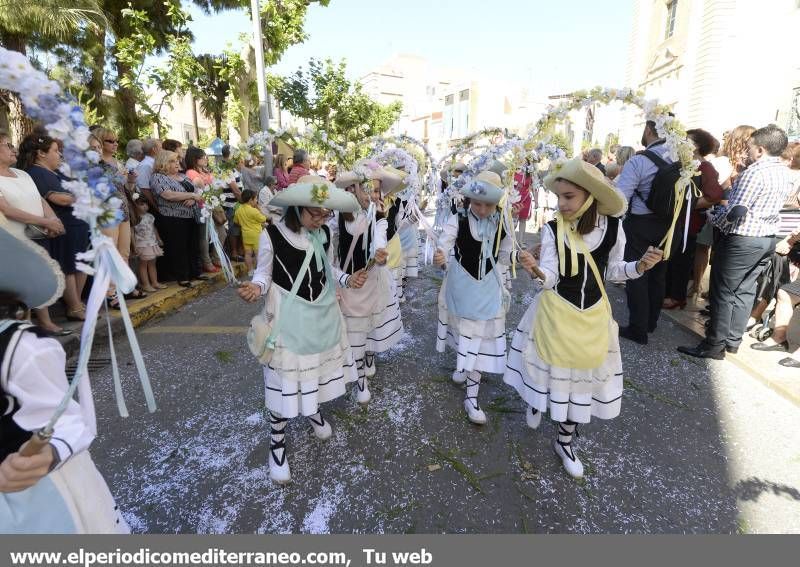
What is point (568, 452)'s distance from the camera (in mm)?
2957

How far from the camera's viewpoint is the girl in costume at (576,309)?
272 cm

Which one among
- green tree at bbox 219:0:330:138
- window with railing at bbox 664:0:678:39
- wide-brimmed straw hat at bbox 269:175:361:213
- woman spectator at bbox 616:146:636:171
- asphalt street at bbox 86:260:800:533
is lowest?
asphalt street at bbox 86:260:800:533

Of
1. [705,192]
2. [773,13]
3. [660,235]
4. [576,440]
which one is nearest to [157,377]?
[576,440]

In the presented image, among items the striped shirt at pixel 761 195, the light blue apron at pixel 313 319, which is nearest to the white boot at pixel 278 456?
the light blue apron at pixel 313 319

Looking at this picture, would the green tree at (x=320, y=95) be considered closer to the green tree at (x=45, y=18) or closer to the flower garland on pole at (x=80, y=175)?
the green tree at (x=45, y=18)

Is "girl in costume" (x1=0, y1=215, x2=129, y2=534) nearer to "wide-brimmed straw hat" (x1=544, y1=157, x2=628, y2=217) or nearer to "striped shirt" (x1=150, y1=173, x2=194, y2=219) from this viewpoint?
"wide-brimmed straw hat" (x1=544, y1=157, x2=628, y2=217)

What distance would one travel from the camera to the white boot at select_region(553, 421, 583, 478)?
2.88 meters

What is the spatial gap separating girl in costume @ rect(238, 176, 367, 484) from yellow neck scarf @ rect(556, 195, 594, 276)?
1325 mm

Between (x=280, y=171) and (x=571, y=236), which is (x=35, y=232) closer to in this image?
(x=571, y=236)

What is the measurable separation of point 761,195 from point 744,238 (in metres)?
0.43

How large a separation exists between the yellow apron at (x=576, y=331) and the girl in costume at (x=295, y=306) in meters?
1.37

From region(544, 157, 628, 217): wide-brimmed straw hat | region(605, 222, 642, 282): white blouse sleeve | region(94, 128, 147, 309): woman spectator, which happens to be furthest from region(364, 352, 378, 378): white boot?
region(94, 128, 147, 309): woman spectator

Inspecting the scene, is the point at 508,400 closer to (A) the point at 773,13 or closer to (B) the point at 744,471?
(B) the point at 744,471

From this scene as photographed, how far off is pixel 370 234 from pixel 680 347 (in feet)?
12.2
